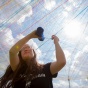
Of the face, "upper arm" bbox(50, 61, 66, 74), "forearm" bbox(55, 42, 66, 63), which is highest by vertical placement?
the face

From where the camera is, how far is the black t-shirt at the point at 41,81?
2.91 m

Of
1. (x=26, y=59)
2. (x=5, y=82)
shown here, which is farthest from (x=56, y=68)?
(x=5, y=82)

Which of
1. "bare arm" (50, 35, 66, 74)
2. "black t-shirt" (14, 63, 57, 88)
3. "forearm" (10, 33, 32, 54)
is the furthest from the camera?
"forearm" (10, 33, 32, 54)

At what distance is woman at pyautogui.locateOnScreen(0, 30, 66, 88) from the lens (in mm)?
2982

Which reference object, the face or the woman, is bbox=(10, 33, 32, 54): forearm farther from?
the face

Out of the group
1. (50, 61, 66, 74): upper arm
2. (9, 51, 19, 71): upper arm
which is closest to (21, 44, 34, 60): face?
(9, 51, 19, 71): upper arm

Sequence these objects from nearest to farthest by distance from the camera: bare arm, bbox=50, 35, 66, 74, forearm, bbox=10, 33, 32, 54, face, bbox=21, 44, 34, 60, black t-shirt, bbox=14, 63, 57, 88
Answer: black t-shirt, bbox=14, 63, 57, 88 → bare arm, bbox=50, 35, 66, 74 → forearm, bbox=10, 33, 32, 54 → face, bbox=21, 44, 34, 60

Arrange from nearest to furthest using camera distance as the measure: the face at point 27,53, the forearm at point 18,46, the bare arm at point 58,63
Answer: the bare arm at point 58,63 < the forearm at point 18,46 < the face at point 27,53

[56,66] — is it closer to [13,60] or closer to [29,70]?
[29,70]

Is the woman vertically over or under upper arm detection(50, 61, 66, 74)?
over

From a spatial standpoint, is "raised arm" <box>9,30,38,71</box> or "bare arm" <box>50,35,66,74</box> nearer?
"bare arm" <box>50,35,66,74</box>

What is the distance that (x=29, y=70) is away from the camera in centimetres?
317

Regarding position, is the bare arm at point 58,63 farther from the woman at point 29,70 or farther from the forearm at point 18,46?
the forearm at point 18,46

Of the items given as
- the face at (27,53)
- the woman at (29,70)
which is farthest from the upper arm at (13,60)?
the face at (27,53)
